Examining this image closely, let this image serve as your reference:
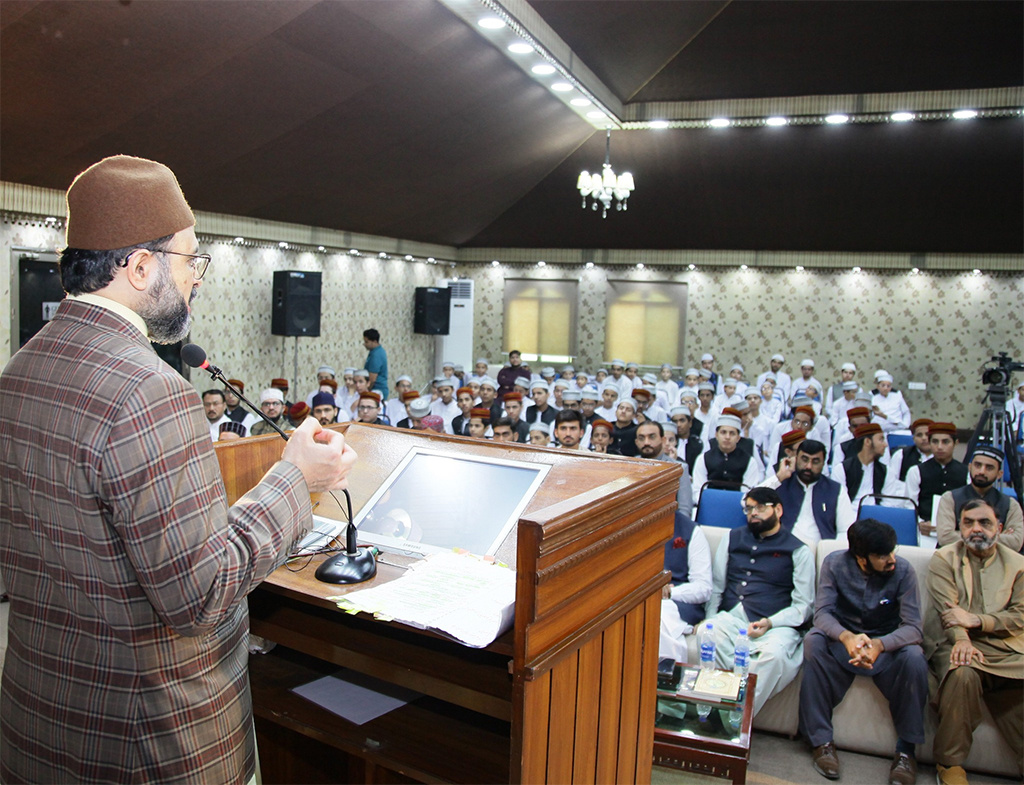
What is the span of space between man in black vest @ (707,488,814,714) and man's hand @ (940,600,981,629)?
1.85ft

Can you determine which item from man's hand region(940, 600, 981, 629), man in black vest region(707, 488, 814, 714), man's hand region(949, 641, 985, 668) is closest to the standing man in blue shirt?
man in black vest region(707, 488, 814, 714)

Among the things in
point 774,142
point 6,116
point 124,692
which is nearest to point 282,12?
point 6,116

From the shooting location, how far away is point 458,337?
13.7 m

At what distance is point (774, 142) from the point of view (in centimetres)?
955

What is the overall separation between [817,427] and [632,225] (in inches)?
223

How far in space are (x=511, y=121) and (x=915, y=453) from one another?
5393 millimetres

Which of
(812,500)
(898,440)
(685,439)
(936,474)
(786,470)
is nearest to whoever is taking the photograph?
(812,500)

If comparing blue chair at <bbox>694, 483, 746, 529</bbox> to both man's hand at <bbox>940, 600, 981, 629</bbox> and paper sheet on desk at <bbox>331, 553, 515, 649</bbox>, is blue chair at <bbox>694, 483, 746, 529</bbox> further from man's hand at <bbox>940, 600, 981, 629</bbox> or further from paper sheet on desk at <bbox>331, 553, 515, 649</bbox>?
paper sheet on desk at <bbox>331, 553, 515, 649</bbox>

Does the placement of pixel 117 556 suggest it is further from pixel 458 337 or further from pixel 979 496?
pixel 458 337

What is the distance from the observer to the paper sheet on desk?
118 centimetres

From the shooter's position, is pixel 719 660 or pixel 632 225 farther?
pixel 632 225

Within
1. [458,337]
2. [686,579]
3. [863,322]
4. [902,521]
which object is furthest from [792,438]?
[458,337]

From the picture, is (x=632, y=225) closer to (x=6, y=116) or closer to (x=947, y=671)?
(x=6, y=116)

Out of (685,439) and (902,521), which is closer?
(902,521)
